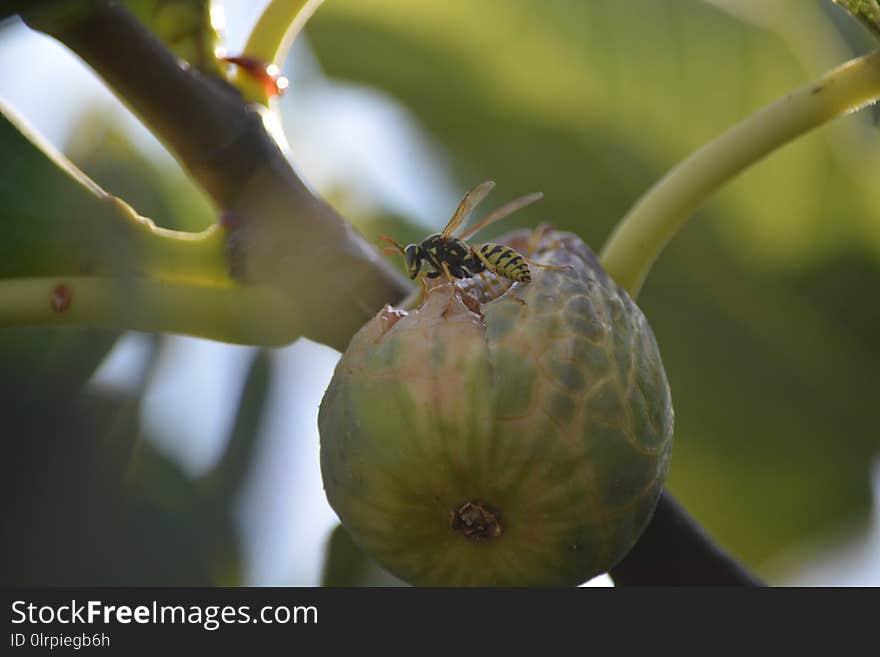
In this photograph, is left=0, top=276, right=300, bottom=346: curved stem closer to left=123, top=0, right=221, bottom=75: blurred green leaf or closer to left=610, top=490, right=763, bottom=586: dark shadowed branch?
left=123, top=0, right=221, bottom=75: blurred green leaf

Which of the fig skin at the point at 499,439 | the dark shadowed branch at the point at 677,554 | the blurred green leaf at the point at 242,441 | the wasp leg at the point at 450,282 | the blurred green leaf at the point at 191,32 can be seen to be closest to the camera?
the fig skin at the point at 499,439

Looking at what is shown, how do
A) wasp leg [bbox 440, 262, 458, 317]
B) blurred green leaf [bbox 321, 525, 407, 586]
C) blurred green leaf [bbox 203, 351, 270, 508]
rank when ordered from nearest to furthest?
wasp leg [bbox 440, 262, 458, 317] → blurred green leaf [bbox 321, 525, 407, 586] → blurred green leaf [bbox 203, 351, 270, 508]

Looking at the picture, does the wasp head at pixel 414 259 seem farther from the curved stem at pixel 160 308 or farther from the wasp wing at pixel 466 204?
the curved stem at pixel 160 308

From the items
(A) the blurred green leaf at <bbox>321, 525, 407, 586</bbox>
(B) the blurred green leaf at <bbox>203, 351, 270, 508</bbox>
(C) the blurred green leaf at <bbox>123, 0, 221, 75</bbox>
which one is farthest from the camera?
(B) the blurred green leaf at <bbox>203, 351, 270, 508</bbox>

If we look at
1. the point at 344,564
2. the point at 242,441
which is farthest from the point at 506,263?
the point at 242,441

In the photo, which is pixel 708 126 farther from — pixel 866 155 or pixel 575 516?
pixel 575 516

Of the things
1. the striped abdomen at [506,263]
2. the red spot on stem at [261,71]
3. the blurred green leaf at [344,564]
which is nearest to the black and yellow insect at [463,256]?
the striped abdomen at [506,263]

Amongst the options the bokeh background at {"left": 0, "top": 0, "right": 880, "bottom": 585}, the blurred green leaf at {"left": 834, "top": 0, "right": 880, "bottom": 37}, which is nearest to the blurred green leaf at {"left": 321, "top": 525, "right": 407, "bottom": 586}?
the bokeh background at {"left": 0, "top": 0, "right": 880, "bottom": 585}

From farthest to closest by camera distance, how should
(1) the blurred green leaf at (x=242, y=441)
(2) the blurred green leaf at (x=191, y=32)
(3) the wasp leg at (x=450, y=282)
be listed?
(1) the blurred green leaf at (x=242, y=441) < (2) the blurred green leaf at (x=191, y=32) < (3) the wasp leg at (x=450, y=282)
